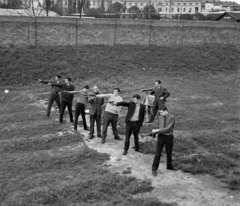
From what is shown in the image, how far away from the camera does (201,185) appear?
859 cm

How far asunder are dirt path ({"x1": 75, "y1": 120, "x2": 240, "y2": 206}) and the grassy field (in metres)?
0.30

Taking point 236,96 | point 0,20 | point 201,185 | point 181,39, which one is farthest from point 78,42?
point 201,185

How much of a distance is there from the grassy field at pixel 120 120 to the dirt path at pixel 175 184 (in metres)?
0.30

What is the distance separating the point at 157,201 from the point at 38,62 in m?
19.0

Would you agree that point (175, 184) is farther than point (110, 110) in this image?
No

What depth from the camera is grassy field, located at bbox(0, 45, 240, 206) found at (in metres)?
8.39

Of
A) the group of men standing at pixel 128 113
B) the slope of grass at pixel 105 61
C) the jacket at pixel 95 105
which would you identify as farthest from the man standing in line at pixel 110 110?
the slope of grass at pixel 105 61

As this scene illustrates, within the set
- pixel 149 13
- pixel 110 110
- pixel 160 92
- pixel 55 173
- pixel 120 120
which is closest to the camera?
pixel 55 173

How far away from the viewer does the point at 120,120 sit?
14266 mm

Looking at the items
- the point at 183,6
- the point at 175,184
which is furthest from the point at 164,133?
the point at 183,6

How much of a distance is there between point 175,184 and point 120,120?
19.4ft

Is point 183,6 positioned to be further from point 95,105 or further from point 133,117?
point 133,117

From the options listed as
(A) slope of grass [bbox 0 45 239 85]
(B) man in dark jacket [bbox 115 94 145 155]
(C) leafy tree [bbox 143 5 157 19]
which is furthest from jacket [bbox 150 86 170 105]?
(C) leafy tree [bbox 143 5 157 19]

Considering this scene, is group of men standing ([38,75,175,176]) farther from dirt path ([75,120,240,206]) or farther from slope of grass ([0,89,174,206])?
slope of grass ([0,89,174,206])
